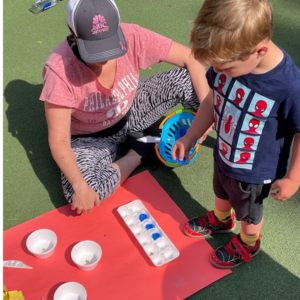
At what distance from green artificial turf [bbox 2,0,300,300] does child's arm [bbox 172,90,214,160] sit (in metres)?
0.34

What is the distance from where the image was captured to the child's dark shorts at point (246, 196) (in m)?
1.07

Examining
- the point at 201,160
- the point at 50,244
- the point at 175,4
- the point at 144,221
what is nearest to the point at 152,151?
the point at 201,160

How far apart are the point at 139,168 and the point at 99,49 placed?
595mm

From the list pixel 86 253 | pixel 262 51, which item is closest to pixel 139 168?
pixel 86 253

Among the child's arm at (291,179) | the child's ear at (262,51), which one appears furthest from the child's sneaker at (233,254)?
the child's ear at (262,51)

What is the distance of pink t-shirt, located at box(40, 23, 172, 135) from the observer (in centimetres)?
124

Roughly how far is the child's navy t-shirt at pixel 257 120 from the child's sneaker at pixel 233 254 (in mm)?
323

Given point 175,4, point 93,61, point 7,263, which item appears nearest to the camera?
point 93,61

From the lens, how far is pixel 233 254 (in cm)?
129

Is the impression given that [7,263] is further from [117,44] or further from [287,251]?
[287,251]

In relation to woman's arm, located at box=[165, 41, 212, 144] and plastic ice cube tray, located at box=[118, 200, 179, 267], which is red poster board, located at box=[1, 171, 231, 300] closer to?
plastic ice cube tray, located at box=[118, 200, 179, 267]

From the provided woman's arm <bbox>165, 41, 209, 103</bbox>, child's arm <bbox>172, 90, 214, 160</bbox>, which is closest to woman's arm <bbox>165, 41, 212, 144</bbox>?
woman's arm <bbox>165, 41, 209, 103</bbox>

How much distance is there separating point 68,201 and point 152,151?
389mm

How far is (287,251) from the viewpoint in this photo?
1.35 m
